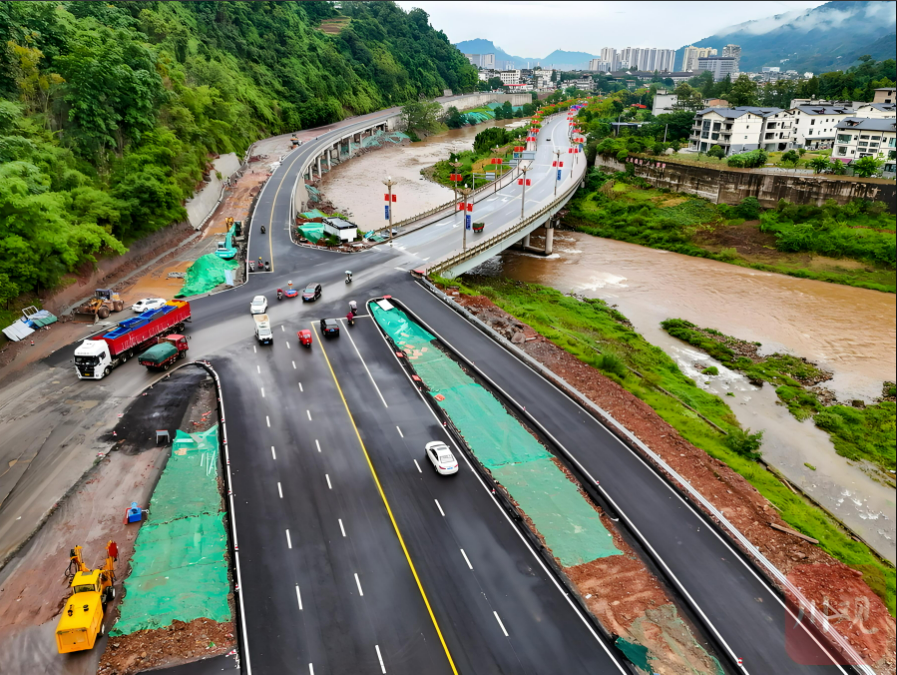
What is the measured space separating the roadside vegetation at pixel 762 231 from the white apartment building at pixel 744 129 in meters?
18.7

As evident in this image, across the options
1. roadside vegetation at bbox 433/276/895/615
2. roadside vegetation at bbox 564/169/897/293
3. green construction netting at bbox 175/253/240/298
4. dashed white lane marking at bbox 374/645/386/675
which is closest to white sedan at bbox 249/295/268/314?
green construction netting at bbox 175/253/240/298

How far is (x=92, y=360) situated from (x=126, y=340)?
8.62 ft

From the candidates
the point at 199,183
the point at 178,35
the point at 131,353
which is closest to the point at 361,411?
the point at 131,353

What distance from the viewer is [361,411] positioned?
3266 cm

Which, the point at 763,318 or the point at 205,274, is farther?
the point at 763,318

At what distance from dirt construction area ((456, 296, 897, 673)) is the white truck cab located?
1162 inches

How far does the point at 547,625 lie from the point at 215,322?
109 ft

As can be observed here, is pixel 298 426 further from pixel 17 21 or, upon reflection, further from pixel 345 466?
pixel 17 21

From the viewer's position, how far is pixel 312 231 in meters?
62.1

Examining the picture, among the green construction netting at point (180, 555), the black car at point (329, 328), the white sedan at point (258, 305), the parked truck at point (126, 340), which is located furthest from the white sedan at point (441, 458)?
the parked truck at point (126, 340)

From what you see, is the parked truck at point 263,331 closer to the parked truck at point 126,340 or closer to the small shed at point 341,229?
the parked truck at point 126,340

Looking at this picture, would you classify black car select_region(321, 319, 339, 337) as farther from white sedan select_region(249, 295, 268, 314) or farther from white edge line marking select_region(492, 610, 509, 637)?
white edge line marking select_region(492, 610, 509, 637)

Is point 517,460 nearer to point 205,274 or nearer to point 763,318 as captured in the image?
point 205,274

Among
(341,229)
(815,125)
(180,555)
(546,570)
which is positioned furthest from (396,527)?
(815,125)
